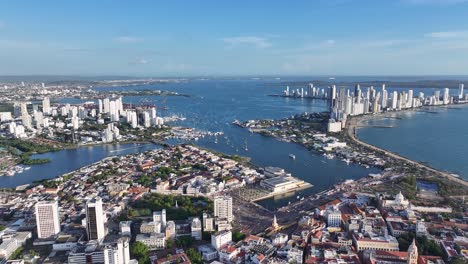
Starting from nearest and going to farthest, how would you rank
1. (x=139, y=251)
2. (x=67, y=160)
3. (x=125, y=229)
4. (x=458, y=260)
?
(x=458, y=260)
(x=139, y=251)
(x=125, y=229)
(x=67, y=160)

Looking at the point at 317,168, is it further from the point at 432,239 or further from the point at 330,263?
the point at 330,263

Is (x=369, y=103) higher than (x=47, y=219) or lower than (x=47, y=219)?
higher

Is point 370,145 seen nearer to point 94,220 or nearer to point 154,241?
point 154,241

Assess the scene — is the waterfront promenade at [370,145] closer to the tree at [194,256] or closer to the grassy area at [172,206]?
the grassy area at [172,206]

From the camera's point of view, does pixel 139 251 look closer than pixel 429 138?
Yes

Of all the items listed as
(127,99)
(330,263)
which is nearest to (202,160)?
(330,263)

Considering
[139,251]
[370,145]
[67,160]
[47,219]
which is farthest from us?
[370,145]

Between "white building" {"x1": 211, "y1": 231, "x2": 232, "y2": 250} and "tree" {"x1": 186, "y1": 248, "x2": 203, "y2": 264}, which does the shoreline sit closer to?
"white building" {"x1": 211, "y1": 231, "x2": 232, "y2": 250}

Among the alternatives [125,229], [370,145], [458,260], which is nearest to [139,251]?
[125,229]
